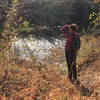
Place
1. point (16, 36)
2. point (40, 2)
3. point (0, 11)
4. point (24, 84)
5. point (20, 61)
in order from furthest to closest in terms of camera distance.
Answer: point (40, 2)
point (0, 11)
point (20, 61)
point (16, 36)
point (24, 84)

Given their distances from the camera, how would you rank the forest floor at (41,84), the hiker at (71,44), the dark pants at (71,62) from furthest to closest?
the dark pants at (71,62) → the hiker at (71,44) → the forest floor at (41,84)

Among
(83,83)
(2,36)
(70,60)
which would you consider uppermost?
(2,36)

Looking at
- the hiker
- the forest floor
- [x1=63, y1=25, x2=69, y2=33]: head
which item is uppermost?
[x1=63, y1=25, x2=69, y2=33]: head

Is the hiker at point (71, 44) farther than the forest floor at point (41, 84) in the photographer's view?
Yes

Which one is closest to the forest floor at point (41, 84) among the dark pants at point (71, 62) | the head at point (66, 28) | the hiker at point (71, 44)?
the dark pants at point (71, 62)

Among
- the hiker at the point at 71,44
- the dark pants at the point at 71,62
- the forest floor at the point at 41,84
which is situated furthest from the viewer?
the dark pants at the point at 71,62

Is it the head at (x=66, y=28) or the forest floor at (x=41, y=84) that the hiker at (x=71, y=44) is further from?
the forest floor at (x=41, y=84)

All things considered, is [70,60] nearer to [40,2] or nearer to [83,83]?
[83,83]

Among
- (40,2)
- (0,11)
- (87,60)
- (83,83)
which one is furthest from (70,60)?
(40,2)

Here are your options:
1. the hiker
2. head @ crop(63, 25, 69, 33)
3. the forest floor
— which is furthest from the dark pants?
head @ crop(63, 25, 69, 33)

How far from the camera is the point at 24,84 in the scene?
7.26 m

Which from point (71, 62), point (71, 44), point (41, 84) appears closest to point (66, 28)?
point (71, 44)

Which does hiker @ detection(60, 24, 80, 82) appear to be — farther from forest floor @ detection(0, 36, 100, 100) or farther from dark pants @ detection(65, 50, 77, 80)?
forest floor @ detection(0, 36, 100, 100)

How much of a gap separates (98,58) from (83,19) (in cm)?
1922
